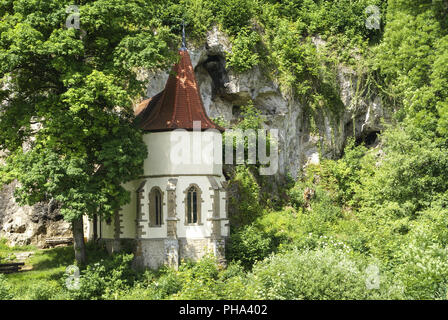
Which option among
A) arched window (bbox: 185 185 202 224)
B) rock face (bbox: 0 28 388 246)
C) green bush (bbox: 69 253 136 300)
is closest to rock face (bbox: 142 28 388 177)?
rock face (bbox: 0 28 388 246)

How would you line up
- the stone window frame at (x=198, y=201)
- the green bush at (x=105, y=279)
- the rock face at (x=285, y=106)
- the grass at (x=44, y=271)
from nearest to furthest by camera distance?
the grass at (x=44, y=271)
the green bush at (x=105, y=279)
the stone window frame at (x=198, y=201)
the rock face at (x=285, y=106)

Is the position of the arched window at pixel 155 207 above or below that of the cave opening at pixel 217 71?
below

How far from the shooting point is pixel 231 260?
87.4 ft

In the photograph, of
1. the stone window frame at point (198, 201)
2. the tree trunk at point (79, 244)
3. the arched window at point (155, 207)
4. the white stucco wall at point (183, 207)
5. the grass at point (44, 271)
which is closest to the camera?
the grass at point (44, 271)

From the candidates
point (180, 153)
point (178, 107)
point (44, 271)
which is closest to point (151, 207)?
point (180, 153)

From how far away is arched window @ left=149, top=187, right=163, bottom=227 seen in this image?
2638cm

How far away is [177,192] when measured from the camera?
2616cm

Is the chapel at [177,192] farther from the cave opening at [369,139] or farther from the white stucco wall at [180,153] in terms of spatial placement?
the cave opening at [369,139]

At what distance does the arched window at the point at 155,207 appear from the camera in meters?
26.4

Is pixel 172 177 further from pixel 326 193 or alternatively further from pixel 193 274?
pixel 326 193

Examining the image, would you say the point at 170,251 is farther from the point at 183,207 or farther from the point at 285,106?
the point at 285,106

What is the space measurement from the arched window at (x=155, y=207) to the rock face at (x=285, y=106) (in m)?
7.61

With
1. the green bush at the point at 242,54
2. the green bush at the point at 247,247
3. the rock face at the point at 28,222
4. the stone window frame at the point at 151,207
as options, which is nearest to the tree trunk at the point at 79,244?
the stone window frame at the point at 151,207

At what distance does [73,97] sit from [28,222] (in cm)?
1033
